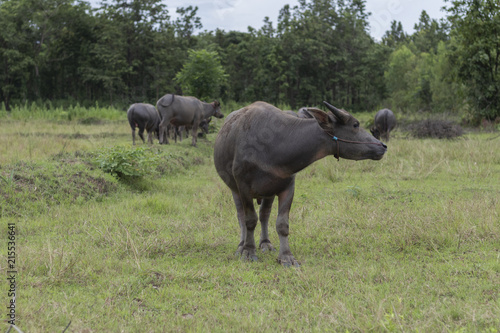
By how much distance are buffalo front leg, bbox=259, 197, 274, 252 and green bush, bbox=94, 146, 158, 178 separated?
372 centimetres

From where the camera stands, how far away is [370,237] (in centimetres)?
525

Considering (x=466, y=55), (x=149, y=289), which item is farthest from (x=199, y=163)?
(x=466, y=55)

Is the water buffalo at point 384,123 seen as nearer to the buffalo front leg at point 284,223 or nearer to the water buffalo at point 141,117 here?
the water buffalo at point 141,117

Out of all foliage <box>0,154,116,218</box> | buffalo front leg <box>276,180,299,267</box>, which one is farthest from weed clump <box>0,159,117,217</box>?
buffalo front leg <box>276,180,299,267</box>

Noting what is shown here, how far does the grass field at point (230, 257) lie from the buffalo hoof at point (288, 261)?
0.28 ft

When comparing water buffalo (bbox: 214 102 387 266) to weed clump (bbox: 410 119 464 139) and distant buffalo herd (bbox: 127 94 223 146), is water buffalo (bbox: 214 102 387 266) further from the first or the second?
weed clump (bbox: 410 119 464 139)

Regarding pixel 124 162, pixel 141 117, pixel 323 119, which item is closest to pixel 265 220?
pixel 323 119

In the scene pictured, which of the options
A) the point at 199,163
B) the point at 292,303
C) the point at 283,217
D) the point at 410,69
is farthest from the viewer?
the point at 410,69

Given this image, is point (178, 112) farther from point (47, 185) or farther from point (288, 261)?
point (288, 261)

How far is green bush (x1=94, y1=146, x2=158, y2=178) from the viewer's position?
318 inches

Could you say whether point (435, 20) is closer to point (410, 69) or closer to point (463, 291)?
point (410, 69)

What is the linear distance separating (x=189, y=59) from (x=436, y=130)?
2493 cm

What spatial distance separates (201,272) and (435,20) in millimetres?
70589

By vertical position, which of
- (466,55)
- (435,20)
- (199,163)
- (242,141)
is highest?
(435,20)
